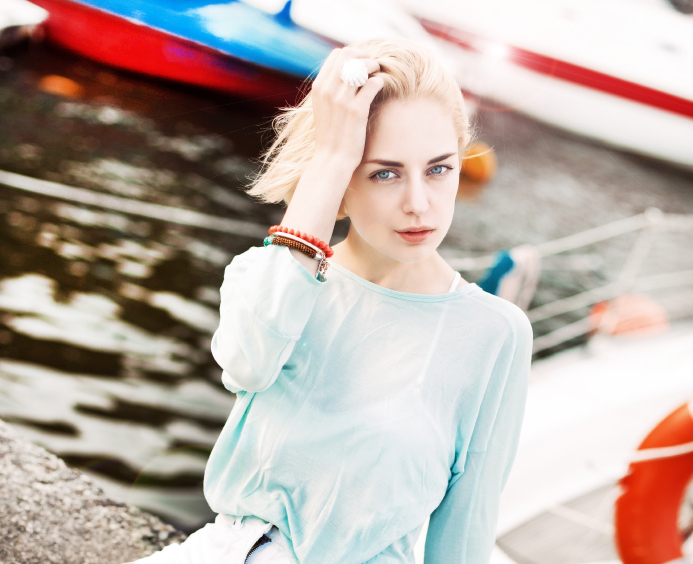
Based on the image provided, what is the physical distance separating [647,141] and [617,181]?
1.82 m

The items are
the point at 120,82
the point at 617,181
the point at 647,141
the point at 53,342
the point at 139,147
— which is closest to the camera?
the point at 120,82

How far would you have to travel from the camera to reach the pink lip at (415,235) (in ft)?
1.70

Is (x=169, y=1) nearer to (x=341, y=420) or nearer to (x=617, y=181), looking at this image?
(x=341, y=420)

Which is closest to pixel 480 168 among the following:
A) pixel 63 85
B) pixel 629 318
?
pixel 629 318

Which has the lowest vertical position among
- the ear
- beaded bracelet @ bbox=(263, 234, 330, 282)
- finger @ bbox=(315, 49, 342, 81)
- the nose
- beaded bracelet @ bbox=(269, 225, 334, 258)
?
beaded bracelet @ bbox=(263, 234, 330, 282)

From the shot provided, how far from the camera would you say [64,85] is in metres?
0.94

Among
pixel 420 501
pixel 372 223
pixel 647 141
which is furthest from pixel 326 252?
pixel 647 141

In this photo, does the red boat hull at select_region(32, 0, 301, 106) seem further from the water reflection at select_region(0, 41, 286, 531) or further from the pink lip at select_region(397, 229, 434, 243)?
the pink lip at select_region(397, 229, 434, 243)

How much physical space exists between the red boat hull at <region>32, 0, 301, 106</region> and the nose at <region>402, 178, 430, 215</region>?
0.45 metres

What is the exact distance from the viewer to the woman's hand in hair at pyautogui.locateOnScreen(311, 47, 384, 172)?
47 centimetres

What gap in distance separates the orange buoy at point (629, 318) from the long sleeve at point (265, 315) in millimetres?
2111

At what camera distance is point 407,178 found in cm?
51

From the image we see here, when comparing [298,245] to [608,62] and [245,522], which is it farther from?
[608,62]

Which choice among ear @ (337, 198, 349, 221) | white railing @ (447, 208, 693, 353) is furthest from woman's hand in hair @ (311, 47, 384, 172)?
white railing @ (447, 208, 693, 353)
